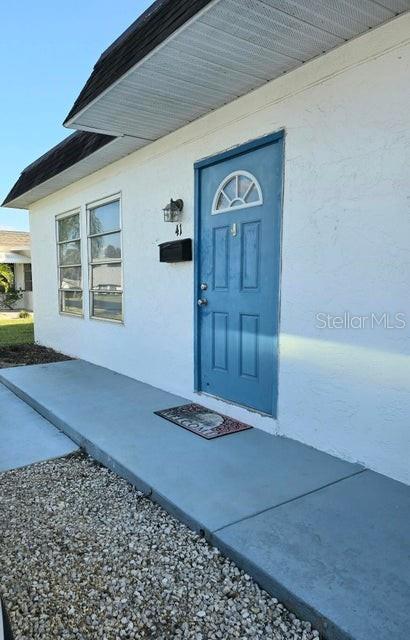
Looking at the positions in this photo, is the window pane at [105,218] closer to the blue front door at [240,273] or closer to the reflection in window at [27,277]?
the blue front door at [240,273]

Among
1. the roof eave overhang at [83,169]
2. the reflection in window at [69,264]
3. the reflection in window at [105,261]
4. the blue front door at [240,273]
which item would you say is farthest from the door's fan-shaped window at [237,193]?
the reflection in window at [69,264]

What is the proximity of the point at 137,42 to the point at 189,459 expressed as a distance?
10.4 feet

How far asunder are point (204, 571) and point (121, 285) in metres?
4.33

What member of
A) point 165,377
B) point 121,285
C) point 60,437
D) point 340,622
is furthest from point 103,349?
point 340,622

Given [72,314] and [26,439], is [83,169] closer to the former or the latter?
[72,314]

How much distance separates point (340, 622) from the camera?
1.62m

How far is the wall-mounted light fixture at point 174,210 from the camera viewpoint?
14.9ft

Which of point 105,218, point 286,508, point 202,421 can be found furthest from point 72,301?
point 286,508

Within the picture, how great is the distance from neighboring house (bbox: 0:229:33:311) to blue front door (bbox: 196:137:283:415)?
1658cm

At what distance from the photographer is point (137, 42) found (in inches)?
126

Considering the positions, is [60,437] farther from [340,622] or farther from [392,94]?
[392,94]

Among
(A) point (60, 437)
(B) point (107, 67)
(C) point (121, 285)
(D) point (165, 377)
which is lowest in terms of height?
(A) point (60, 437)

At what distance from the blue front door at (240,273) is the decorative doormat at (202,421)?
0.20 m

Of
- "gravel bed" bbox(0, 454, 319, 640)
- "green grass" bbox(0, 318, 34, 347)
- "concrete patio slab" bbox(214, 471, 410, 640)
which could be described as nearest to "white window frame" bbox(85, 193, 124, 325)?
"green grass" bbox(0, 318, 34, 347)
